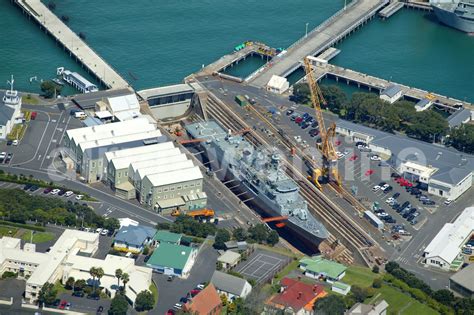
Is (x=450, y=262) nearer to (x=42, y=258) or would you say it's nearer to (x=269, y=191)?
(x=269, y=191)

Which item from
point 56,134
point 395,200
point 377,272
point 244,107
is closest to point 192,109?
point 244,107

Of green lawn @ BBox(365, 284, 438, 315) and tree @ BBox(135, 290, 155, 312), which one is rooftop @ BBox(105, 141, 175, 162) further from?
green lawn @ BBox(365, 284, 438, 315)

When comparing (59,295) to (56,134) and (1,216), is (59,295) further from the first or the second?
(56,134)

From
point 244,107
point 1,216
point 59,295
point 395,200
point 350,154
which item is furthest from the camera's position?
point 244,107

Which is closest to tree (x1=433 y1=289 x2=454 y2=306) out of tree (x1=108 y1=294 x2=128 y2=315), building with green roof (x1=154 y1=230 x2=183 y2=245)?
building with green roof (x1=154 y1=230 x2=183 y2=245)

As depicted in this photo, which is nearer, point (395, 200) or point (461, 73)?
point (395, 200)

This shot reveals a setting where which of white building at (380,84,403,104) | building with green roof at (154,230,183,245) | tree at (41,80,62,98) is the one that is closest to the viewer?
building with green roof at (154,230,183,245)

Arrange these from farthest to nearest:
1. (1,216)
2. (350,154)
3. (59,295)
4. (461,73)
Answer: (461,73)
(350,154)
(1,216)
(59,295)

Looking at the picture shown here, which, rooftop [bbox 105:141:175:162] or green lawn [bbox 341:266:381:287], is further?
rooftop [bbox 105:141:175:162]
